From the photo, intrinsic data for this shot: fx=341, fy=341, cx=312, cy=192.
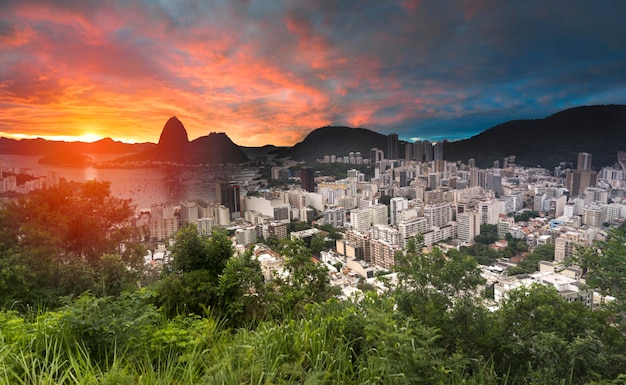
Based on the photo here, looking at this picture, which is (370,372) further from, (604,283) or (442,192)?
(442,192)

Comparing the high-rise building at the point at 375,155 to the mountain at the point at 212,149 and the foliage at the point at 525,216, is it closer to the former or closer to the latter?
the foliage at the point at 525,216

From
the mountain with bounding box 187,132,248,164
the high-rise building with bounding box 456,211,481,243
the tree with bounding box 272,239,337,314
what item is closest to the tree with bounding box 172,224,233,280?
the tree with bounding box 272,239,337,314

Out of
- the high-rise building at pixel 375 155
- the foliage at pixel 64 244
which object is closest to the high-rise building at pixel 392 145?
the high-rise building at pixel 375 155

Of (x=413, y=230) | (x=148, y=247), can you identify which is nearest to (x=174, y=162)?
(x=148, y=247)

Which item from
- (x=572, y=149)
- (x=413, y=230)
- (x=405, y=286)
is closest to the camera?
(x=405, y=286)

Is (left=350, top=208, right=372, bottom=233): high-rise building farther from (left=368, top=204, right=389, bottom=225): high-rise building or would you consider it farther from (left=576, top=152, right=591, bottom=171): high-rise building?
(left=576, top=152, right=591, bottom=171): high-rise building
